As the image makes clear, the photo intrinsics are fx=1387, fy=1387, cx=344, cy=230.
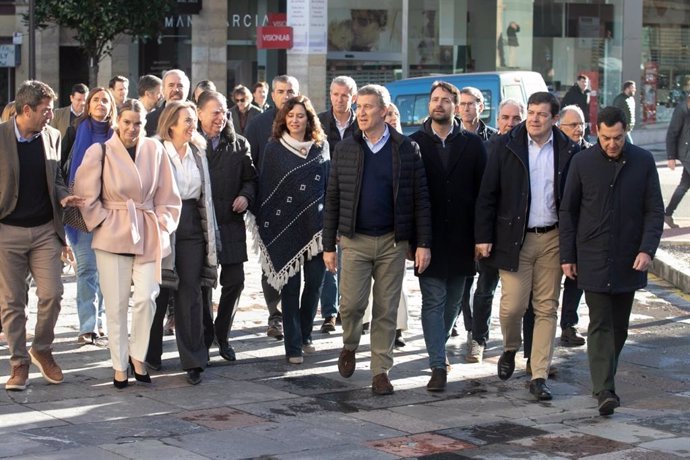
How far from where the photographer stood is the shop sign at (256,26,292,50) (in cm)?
3114

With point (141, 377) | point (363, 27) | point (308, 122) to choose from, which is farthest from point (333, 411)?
point (363, 27)

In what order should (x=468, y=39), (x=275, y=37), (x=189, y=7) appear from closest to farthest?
(x=275, y=37) → (x=189, y=7) → (x=468, y=39)

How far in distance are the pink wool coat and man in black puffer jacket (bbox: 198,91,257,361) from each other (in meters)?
0.87

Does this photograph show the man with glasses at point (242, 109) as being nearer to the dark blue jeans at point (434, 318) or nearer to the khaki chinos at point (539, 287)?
the dark blue jeans at point (434, 318)

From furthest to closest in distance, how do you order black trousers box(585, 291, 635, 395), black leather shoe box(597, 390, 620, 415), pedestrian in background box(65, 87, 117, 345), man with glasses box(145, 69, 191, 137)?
man with glasses box(145, 69, 191, 137) < pedestrian in background box(65, 87, 117, 345) < black trousers box(585, 291, 635, 395) < black leather shoe box(597, 390, 620, 415)

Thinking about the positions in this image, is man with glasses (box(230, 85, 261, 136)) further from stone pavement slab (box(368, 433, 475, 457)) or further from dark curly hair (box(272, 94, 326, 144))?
stone pavement slab (box(368, 433, 475, 457))

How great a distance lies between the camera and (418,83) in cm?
2128

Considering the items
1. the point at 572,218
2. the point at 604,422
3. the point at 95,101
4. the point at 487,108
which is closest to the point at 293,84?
the point at 95,101

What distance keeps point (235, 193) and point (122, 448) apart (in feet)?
9.84

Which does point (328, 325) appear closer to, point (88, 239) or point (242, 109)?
point (88, 239)

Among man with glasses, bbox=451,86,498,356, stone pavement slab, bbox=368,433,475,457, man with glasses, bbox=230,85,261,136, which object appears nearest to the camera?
stone pavement slab, bbox=368,433,475,457

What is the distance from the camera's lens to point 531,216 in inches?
354

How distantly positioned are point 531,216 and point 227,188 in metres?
2.29

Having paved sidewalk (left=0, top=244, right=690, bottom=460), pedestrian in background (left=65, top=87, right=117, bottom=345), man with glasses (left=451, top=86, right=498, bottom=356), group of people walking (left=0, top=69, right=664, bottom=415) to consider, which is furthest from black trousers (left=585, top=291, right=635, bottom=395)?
pedestrian in background (left=65, top=87, right=117, bottom=345)
